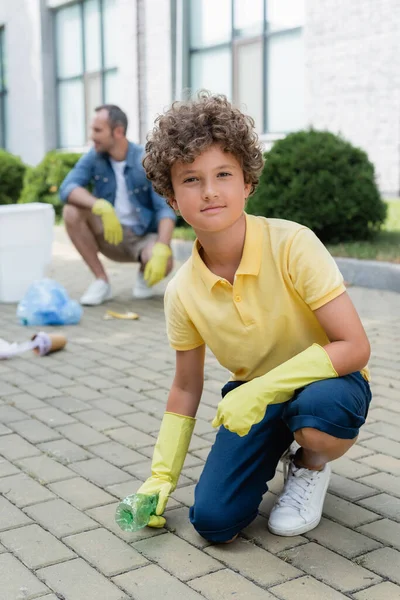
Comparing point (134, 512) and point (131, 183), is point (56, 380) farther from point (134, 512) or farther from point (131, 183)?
point (131, 183)

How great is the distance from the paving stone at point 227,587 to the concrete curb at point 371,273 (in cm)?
439

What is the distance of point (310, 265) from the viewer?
92.7 inches

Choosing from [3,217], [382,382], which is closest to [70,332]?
[3,217]

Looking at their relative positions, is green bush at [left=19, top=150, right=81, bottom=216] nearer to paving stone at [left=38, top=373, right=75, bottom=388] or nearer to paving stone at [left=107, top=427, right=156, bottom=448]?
paving stone at [left=38, top=373, right=75, bottom=388]

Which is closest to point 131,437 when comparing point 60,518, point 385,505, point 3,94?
point 60,518

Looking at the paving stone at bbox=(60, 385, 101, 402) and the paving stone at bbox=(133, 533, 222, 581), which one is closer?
the paving stone at bbox=(133, 533, 222, 581)

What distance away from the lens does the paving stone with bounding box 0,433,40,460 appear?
3193 mm

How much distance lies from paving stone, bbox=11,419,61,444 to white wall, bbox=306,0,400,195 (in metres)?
7.57

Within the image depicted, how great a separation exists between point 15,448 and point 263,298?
4.39 feet

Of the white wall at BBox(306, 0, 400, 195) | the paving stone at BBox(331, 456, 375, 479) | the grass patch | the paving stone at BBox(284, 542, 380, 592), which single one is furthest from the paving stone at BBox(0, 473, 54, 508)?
the white wall at BBox(306, 0, 400, 195)

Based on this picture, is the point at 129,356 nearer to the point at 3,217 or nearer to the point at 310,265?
the point at 3,217

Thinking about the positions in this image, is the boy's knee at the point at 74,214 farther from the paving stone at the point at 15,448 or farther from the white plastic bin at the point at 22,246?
the paving stone at the point at 15,448

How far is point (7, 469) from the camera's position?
9.98 feet

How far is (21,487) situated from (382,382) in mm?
1919
